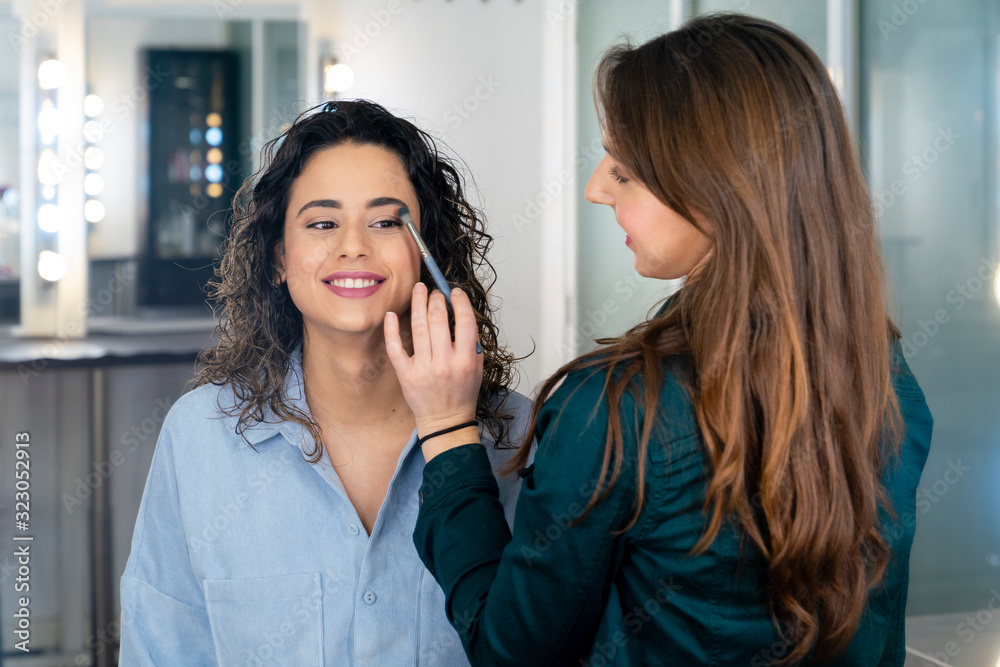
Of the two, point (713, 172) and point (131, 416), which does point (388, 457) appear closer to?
point (713, 172)

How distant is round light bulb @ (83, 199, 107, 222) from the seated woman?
201cm

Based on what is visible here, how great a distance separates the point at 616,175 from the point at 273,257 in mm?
643

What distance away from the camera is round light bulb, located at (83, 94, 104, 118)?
2.92 meters

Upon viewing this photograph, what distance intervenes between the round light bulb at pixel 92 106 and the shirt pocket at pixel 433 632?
2.55m

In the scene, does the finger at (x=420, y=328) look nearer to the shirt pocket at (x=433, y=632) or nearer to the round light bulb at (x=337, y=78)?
the shirt pocket at (x=433, y=632)

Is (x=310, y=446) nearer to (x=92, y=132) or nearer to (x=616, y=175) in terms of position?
(x=616, y=175)

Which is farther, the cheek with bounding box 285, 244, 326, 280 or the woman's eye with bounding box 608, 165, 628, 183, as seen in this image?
the cheek with bounding box 285, 244, 326, 280

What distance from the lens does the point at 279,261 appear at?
4.05ft

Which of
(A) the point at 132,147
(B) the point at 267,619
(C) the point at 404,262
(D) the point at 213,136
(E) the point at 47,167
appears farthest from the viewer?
(D) the point at 213,136

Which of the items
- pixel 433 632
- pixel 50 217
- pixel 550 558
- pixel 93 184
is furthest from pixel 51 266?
pixel 550 558

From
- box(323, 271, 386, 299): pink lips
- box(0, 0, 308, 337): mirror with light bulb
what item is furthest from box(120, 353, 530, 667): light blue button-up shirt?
box(0, 0, 308, 337): mirror with light bulb

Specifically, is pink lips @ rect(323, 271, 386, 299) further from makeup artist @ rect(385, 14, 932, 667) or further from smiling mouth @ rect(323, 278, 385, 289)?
makeup artist @ rect(385, 14, 932, 667)

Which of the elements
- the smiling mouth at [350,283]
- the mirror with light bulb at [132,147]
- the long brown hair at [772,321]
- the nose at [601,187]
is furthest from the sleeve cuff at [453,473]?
the mirror with light bulb at [132,147]

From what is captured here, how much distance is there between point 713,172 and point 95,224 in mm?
2841
